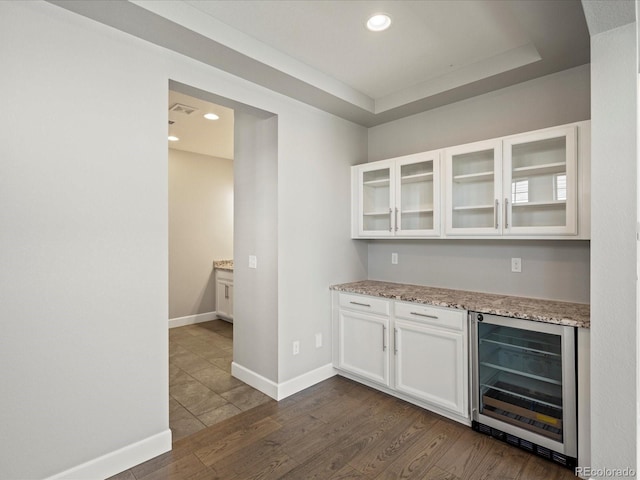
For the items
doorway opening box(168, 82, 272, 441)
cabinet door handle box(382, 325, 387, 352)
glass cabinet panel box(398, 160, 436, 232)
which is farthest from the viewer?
doorway opening box(168, 82, 272, 441)

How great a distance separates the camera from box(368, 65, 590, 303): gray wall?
2547mm

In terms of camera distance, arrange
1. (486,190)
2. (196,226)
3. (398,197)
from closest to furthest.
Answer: (486,190)
(398,197)
(196,226)

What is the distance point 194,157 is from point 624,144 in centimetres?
527

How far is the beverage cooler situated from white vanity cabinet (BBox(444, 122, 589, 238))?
2.25 ft

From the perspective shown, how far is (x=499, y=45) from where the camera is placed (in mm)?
2465

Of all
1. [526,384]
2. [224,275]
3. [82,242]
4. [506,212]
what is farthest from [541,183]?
[224,275]

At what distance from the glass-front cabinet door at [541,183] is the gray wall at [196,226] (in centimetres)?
449

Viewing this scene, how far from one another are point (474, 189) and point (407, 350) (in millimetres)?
1397

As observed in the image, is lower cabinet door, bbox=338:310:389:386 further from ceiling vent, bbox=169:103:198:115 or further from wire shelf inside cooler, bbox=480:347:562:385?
ceiling vent, bbox=169:103:198:115

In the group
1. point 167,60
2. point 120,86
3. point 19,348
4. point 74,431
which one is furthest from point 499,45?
point 74,431

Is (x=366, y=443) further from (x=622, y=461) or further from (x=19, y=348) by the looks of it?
(x=19, y=348)

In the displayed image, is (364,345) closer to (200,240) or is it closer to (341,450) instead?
(341,450)

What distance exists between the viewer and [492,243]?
9.67 ft

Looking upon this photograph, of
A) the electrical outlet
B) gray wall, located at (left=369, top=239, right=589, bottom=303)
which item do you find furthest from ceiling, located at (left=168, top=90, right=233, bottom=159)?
the electrical outlet
